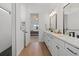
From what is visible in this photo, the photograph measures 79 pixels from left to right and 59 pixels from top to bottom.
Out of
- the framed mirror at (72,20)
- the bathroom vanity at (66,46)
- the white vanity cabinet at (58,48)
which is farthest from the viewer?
the framed mirror at (72,20)

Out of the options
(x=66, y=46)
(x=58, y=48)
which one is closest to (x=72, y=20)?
(x=58, y=48)

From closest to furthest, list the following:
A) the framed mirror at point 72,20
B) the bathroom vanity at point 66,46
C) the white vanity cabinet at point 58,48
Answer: the bathroom vanity at point 66,46
the white vanity cabinet at point 58,48
the framed mirror at point 72,20

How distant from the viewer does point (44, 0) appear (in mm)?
1575

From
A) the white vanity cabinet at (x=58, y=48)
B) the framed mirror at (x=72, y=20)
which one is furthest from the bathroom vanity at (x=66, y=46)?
the framed mirror at (x=72, y=20)

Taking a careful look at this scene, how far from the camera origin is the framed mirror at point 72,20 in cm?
342

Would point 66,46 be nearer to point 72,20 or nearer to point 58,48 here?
point 58,48

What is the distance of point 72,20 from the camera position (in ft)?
12.3

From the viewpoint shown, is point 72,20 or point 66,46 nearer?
point 66,46

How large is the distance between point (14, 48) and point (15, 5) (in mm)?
1573

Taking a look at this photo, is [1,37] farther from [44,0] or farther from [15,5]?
[44,0]

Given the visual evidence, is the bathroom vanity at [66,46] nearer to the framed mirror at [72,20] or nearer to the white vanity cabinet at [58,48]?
the white vanity cabinet at [58,48]

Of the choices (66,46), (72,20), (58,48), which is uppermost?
(72,20)

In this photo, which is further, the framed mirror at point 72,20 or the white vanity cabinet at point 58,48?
the framed mirror at point 72,20

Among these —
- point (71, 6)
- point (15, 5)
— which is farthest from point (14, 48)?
point (71, 6)
